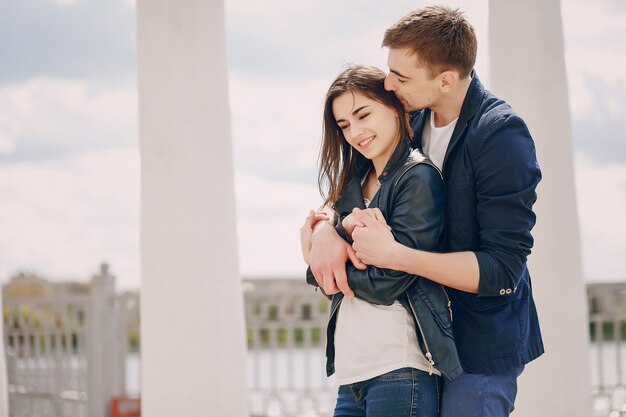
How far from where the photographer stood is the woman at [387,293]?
7.10 ft

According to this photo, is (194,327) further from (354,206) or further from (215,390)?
(354,206)

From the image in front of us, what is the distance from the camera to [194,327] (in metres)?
4.12

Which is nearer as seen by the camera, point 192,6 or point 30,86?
point 192,6

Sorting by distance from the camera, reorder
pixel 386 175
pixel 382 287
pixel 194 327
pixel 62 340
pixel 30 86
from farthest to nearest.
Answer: pixel 30 86
pixel 62 340
pixel 194 327
pixel 386 175
pixel 382 287

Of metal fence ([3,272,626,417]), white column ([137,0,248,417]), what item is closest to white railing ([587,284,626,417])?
metal fence ([3,272,626,417])

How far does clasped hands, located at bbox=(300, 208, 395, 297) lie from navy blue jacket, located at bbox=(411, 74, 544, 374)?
0.25 m

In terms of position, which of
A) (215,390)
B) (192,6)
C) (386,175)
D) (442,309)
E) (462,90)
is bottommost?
(215,390)

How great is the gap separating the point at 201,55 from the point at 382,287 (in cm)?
250

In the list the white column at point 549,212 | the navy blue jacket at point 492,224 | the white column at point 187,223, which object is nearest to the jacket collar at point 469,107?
the navy blue jacket at point 492,224

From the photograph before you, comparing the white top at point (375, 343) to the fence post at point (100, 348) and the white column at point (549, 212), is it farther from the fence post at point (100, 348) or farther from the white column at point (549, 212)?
the fence post at point (100, 348)

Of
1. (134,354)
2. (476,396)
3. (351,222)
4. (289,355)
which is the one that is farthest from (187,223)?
(134,354)

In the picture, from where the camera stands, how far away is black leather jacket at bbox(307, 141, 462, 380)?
7.04ft

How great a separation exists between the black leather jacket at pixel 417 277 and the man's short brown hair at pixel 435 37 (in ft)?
0.96

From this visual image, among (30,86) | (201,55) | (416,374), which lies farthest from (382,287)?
(30,86)
